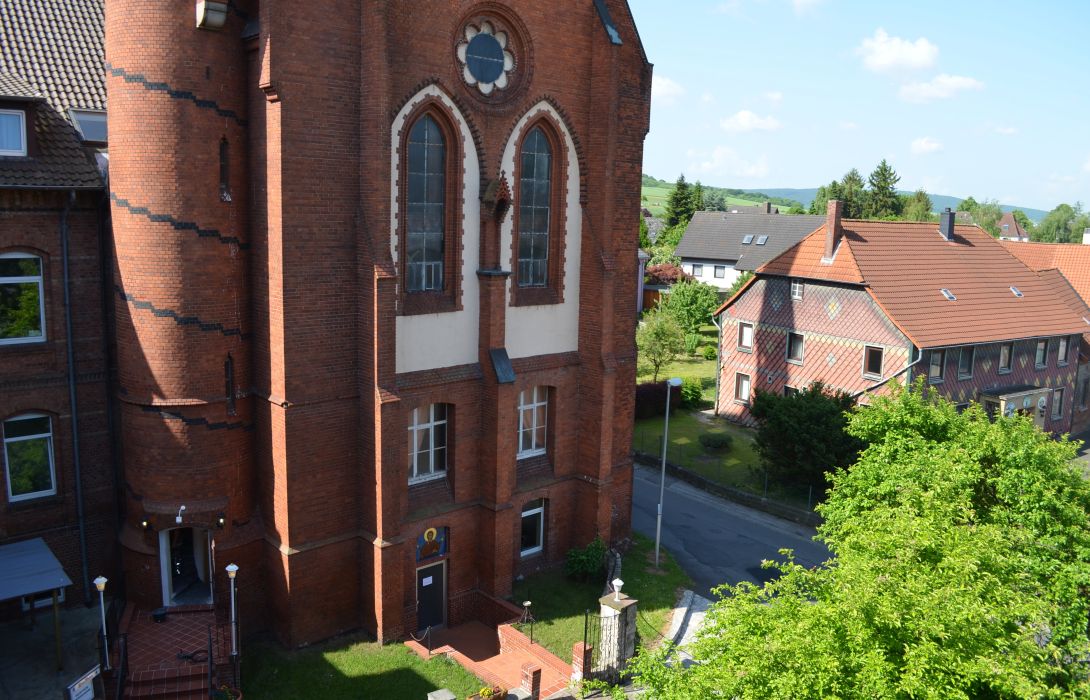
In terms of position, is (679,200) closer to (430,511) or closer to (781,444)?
(781,444)

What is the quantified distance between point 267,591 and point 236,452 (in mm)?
3114

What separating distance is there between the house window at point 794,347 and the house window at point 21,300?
27.1 meters

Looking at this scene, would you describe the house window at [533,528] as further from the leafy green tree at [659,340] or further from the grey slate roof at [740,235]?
the grey slate roof at [740,235]

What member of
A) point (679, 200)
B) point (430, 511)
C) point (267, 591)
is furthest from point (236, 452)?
point (679, 200)

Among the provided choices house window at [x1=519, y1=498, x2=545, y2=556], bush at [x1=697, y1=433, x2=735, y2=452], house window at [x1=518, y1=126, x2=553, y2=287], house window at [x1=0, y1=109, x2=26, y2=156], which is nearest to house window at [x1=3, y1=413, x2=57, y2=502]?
house window at [x1=0, y1=109, x2=26, y2=156]

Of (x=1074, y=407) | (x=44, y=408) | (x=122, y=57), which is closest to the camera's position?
(x=122, y=57)

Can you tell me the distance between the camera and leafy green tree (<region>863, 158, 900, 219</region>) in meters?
107

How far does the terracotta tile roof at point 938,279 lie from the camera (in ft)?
104

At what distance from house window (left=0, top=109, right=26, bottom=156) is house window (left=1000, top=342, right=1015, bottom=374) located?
33633 millimetres

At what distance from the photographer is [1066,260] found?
48.3m

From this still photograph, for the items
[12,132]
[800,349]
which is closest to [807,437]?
[800,349]

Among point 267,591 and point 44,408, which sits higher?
point 44,408

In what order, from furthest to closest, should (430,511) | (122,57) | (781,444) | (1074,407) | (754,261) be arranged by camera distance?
(754,261)
(1074,407)
(781,444)
(430,511)
(122,57)

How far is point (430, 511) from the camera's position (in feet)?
64.5
